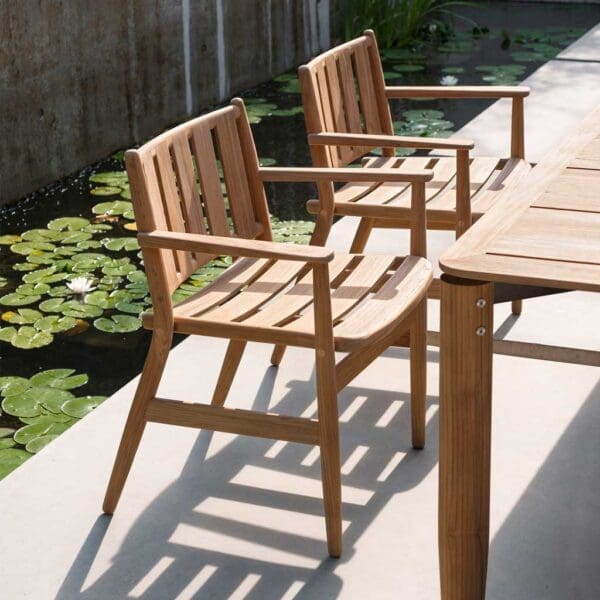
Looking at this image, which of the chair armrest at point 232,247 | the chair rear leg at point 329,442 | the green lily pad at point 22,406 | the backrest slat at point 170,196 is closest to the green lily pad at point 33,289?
the green lily pad at point 22,406

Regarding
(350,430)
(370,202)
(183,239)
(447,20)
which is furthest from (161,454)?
(447,20)

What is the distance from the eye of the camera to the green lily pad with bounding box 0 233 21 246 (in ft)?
13.7

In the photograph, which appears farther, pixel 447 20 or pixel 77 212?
pixel 447 20

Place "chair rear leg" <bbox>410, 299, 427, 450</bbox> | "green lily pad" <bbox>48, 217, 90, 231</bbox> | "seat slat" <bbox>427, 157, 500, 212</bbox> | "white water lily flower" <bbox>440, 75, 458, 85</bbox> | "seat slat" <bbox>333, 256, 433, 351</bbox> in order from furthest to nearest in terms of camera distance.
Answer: "white water lily flower" <bbox>440, 75, 458, 85</bbox>, "green lily pad" <bbox>48, 217, 90, 231</bbox>, "seat slat" <bbox>427, 157, 500, 212</bbox>, "chair rear leg" <bbox>410, 299, 427, 450</bbox>, "seat slat" <bbox>333, 256, 433, 351</bbox>

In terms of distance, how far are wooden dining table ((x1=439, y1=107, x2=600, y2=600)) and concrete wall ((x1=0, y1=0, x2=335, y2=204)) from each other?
2977 millimetres

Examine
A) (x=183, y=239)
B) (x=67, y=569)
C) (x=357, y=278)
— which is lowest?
(x=67, y=569)

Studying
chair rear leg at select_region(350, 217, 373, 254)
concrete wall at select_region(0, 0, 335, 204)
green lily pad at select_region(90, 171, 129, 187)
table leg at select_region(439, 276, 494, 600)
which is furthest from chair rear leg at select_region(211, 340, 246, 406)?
green lily pad at select_region(90, 171, 129, 187)

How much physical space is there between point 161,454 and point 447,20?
260 inches

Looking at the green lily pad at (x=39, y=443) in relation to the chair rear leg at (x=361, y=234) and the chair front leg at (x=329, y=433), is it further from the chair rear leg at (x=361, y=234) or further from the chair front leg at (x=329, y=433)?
the chair rear leg at (x=361, y=234)

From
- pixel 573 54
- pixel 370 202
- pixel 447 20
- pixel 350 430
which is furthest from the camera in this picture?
pixel 447 20

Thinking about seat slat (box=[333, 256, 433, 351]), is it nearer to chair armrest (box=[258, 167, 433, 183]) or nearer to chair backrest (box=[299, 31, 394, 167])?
chair armrest (box=[258, 167, 433, 183])

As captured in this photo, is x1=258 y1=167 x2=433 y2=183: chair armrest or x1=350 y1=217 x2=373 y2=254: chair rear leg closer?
x1=258 y1=167 x2=433 y2=183: chair armrest

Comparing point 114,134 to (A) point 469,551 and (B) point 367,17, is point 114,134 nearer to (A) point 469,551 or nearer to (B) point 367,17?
(B) point 367,17

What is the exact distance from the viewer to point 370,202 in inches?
121
